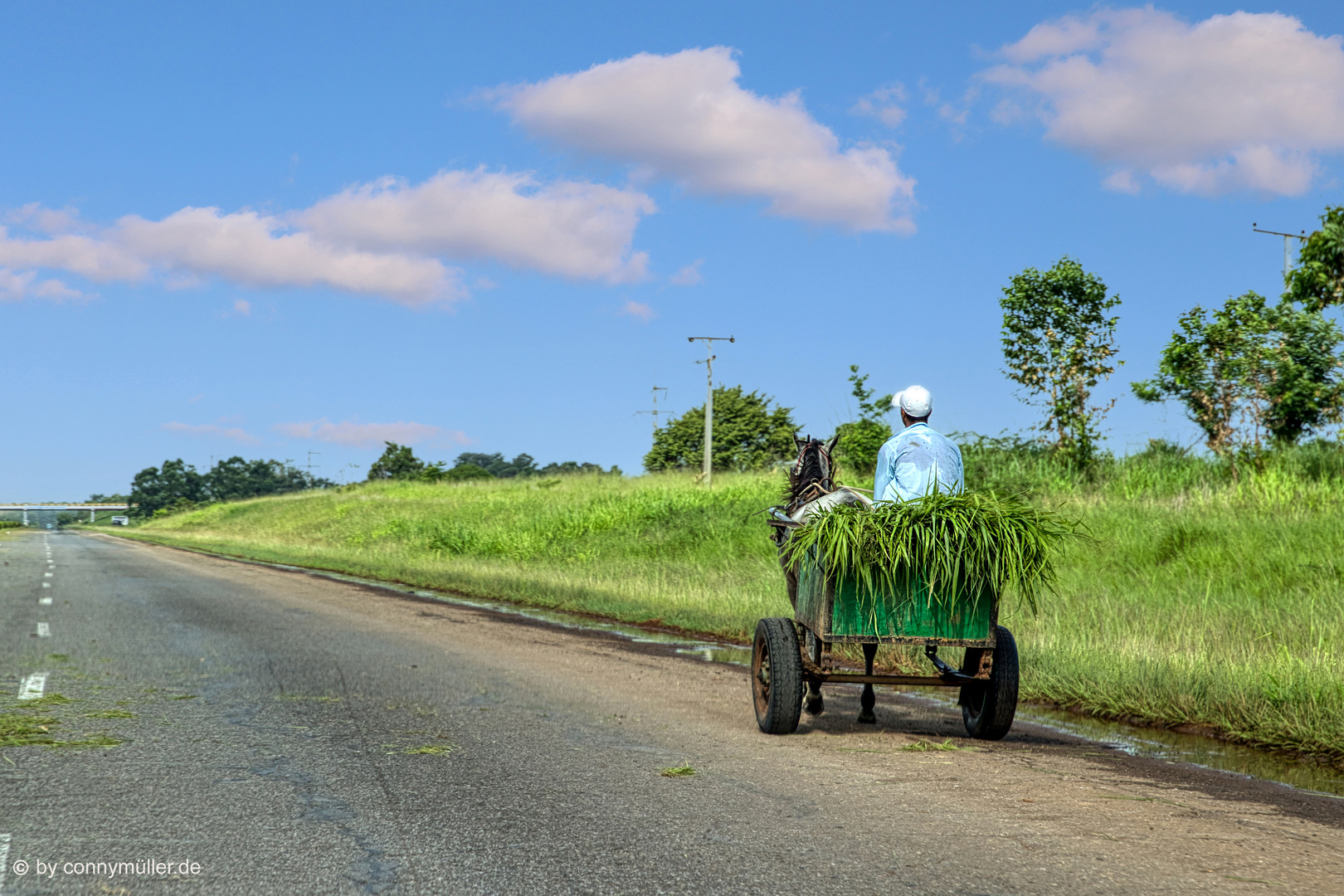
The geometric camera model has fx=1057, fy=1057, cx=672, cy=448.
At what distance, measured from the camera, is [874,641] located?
682 cm

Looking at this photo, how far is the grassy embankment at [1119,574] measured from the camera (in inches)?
344

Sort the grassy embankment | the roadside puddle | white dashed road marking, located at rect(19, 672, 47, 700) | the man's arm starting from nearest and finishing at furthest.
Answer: the roadside puddle, the man's arm, white dashed road marking, located at rect(19, 672, 47, 700), the grassy embankment

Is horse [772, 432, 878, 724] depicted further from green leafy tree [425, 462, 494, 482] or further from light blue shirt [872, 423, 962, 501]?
green leafy tree [425, 462, 494, 482]

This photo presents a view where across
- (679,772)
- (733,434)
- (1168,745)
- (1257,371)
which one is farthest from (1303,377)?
(733,434)

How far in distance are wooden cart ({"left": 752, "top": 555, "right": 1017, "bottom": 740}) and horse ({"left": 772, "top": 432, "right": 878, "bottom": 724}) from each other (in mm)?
44

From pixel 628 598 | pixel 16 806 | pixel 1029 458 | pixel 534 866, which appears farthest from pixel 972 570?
pixel 1029 458

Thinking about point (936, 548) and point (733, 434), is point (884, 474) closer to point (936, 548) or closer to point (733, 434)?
point (936, 548)

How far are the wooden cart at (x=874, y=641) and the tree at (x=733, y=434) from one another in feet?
260

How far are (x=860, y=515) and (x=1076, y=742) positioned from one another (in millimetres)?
2572

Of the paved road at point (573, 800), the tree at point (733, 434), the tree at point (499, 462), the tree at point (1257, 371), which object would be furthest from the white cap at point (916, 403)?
the tree at point (499, 462)

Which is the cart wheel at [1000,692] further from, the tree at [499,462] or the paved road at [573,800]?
the tree at [499,462]

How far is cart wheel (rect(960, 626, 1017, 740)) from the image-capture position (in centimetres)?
717

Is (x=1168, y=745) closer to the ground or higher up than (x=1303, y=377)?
closer to the ground

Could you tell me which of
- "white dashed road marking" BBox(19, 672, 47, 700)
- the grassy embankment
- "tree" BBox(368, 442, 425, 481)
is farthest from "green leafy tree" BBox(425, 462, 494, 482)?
"white dashed road marking" BBox(19, 672, 47, 700)
